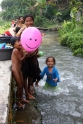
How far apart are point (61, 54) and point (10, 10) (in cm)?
2349

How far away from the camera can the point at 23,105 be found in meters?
4.18

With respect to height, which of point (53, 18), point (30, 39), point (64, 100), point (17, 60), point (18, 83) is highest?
point (53, 18)

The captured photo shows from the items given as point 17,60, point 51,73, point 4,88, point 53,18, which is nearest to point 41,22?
point 53,18

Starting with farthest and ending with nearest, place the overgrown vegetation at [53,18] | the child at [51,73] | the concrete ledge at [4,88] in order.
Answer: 1. the overgrown vegetation at [53,18]
2. the child at [51,73]
3. the concrete ledge at [4,88]

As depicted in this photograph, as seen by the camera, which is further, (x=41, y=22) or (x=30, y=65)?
(x=41, y=22)

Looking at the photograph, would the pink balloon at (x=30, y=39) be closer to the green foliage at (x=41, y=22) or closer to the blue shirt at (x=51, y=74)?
the blue shirt at (x=51, y=74)

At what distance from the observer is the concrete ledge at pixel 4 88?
2.64m

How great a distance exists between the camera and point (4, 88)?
345 cm

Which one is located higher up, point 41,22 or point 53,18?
point 53,18

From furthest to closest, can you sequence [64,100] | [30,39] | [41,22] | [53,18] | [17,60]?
[53,18]
[41,22]
[64,100]
[17,60]
[30,39]

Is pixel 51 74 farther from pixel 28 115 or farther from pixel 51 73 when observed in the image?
pixel 28 115

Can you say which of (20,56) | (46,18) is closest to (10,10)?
(46,18)

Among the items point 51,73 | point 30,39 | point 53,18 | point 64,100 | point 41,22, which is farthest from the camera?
point 53,18

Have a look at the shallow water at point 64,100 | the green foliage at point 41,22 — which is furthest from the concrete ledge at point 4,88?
the green foliage at point 41,22
